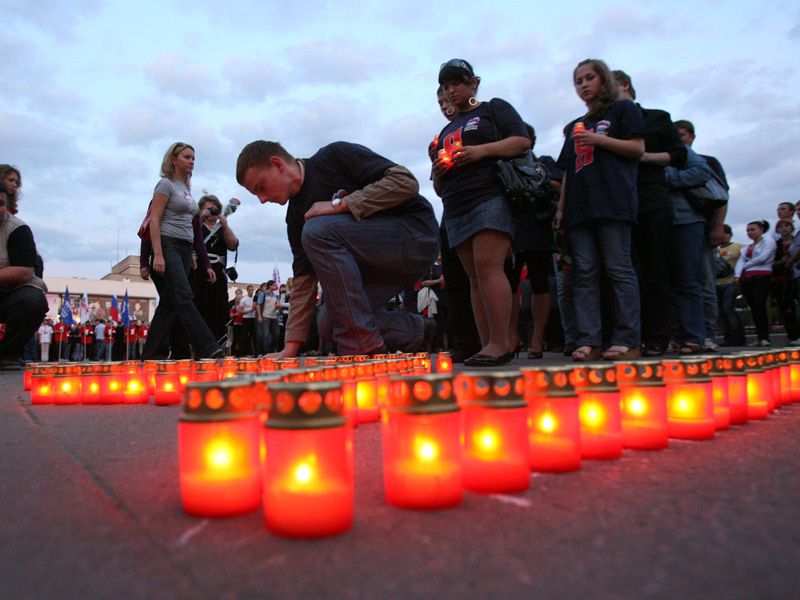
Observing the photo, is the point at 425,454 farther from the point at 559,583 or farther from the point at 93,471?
the point at 93,471

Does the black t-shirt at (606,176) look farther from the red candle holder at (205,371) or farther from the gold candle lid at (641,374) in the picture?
the red candle holder at (205,371)

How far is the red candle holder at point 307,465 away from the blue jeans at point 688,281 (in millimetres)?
3894

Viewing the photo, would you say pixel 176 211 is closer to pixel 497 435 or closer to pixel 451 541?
pixel 497 435

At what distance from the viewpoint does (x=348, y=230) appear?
10.6 feet

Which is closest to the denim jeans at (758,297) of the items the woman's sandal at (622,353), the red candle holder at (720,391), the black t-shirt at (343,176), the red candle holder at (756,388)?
the woman's sandal at (622,353)

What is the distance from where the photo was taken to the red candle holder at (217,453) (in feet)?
3.34

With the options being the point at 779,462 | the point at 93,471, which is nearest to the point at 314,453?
the point at 93,471

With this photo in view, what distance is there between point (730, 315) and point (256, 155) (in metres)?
5.70

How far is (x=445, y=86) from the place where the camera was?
3818 mm

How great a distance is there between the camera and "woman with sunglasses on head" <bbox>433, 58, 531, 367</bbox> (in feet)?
11.3

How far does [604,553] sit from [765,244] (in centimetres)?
700

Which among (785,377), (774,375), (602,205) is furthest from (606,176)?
(774,375)

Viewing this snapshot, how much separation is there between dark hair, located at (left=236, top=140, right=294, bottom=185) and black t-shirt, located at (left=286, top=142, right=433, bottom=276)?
220mm

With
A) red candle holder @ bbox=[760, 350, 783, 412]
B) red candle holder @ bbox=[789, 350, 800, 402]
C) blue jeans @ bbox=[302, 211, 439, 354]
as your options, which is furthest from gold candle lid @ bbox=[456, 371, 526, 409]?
blue jeans @ bbox=[302, 211, 439, 354]
